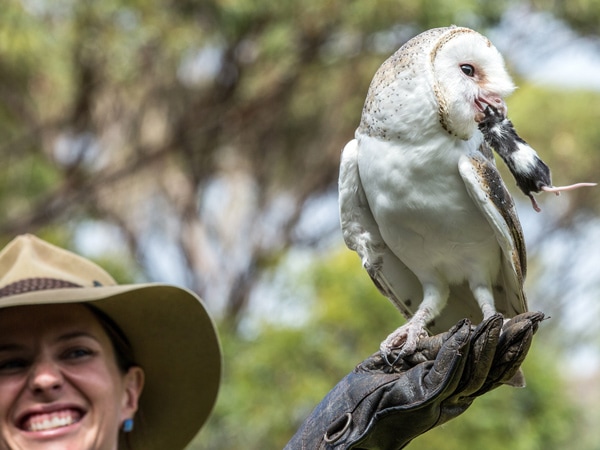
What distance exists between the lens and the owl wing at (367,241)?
93.7 inches

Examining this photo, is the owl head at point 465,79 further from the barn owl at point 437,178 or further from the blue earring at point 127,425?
the blue earring at point 127,425

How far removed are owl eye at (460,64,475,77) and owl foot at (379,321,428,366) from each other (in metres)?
0.53

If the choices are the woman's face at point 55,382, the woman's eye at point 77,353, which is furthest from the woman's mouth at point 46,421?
the woman's eye at point 77,353

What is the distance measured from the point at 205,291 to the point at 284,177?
145cm

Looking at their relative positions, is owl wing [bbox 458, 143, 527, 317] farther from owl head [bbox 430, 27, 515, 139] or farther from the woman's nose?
the woman's nose

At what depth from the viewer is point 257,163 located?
37.7 feet

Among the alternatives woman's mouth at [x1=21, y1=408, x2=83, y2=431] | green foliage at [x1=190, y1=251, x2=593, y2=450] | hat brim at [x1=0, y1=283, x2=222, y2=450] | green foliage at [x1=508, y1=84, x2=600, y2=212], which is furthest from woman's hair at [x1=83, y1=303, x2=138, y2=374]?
green foliage at [x1=508, y1=84, x2=600, y2=212]

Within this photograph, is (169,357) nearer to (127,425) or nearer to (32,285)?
(127,425)

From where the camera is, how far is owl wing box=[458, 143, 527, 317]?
86.5 inches

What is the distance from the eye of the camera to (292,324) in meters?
7.70

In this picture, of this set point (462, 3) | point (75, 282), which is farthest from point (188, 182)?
point (75, 282)

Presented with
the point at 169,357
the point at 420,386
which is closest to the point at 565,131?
the point at 169,357

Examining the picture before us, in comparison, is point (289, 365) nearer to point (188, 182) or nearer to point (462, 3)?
point (462, 3)

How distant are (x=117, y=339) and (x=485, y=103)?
4.12 feet
